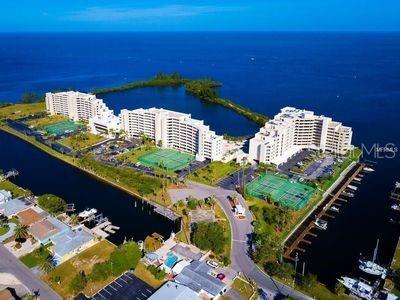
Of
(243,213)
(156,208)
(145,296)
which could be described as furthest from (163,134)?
(145,296)

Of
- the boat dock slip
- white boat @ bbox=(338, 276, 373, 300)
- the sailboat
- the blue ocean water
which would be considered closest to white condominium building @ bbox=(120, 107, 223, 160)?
the blue ocean water

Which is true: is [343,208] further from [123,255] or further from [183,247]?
[123,255]

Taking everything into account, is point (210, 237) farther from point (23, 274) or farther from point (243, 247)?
point (23, 274)

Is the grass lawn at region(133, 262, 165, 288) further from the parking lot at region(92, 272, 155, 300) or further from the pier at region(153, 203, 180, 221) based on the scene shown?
the pier at region(153, 203, 180, 221)

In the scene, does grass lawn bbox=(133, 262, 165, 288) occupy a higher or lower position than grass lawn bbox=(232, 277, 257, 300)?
lower

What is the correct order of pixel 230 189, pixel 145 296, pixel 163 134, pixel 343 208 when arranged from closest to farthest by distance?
1. pixel 145 296
2. pixel 343 208
3. pixel 230 189
4. pixel 163 134

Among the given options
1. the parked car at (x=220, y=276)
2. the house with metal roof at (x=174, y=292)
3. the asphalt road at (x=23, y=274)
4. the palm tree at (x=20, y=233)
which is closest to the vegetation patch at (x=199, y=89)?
the parked car at (x=220, y=276)

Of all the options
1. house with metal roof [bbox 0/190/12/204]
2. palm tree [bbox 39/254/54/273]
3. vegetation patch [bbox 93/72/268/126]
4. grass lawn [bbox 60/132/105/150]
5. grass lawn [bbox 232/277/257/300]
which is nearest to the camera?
grass lawn [bbox 232/277/257/300]

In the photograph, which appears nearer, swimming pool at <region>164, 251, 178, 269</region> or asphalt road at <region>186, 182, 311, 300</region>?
asphalt road at <region>186, 182, 311, 300</region>
